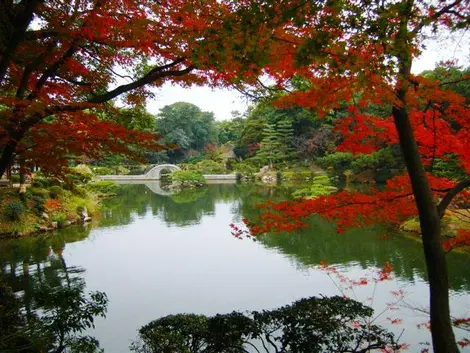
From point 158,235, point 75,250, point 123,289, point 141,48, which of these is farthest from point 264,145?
point 141,48

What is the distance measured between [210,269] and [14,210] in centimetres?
680

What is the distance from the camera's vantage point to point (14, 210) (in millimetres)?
11031

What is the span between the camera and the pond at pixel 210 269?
5684 mm

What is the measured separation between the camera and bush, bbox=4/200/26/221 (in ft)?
35.7

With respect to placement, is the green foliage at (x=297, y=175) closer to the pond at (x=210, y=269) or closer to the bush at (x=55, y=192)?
the pond at (x=210, y=269)

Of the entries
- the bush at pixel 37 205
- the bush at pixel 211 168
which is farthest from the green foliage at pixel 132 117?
the bush at pixel 211 168

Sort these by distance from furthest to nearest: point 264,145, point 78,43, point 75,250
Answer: point 264,145
point 75,250
point 78,43

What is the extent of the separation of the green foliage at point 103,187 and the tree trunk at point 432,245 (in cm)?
1917

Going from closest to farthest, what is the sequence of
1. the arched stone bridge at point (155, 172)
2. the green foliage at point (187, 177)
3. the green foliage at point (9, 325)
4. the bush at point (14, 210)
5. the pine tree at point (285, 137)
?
1. the green foliage at point (9, 325)
2. the bush at point (14, 210)
3. the green foliage at point (187, 177)
4. the pine tree at point (285, 137)
5. the arched stone bridge at point (155, 172)

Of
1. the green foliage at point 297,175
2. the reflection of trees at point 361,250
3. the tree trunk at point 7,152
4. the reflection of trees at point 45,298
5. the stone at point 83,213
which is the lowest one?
the reflection of trees at point 361,250

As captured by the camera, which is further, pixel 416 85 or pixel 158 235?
pixel 158 235

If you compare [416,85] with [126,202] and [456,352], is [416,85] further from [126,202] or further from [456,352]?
[126,202]

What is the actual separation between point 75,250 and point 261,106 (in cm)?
709

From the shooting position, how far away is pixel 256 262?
823cm
